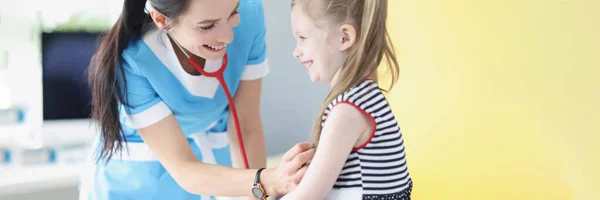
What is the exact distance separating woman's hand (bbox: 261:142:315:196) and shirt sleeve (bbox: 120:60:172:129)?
0.36 metres

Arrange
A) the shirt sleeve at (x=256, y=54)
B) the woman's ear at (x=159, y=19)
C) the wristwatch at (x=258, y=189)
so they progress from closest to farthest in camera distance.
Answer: the wristwatch at (x=258, y=189), the woman's ear at (x=159, y=19), the shirt sleeve at (x=256, y=54)

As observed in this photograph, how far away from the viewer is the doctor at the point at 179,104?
1438 millimetres

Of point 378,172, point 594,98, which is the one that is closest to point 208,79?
point 378,172

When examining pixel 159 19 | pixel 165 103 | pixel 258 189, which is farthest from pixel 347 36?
pixel 165 103

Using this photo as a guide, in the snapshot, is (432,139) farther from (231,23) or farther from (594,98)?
(231,23)

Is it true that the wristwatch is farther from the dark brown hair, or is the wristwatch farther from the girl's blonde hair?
the dark brown hair

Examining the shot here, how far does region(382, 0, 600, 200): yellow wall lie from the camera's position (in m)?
1.74

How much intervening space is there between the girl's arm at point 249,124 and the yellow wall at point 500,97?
20.8 inches

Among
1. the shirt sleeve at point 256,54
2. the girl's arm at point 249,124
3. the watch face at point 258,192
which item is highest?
the shirt sleeve at point 256,54

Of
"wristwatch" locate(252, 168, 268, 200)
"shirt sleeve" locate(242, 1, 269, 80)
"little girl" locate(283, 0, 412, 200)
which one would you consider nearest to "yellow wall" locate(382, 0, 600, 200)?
"shirt sleeve" locate(242, 1, 269, 80)

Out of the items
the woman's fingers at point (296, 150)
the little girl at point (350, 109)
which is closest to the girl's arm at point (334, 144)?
the little girl at point (350, 109)

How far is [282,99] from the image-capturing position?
2.96 meters

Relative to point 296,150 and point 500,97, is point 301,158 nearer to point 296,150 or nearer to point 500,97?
point 296,150

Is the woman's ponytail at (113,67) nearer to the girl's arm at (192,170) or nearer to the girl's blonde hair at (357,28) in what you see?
the girl's arm at (192,170)
